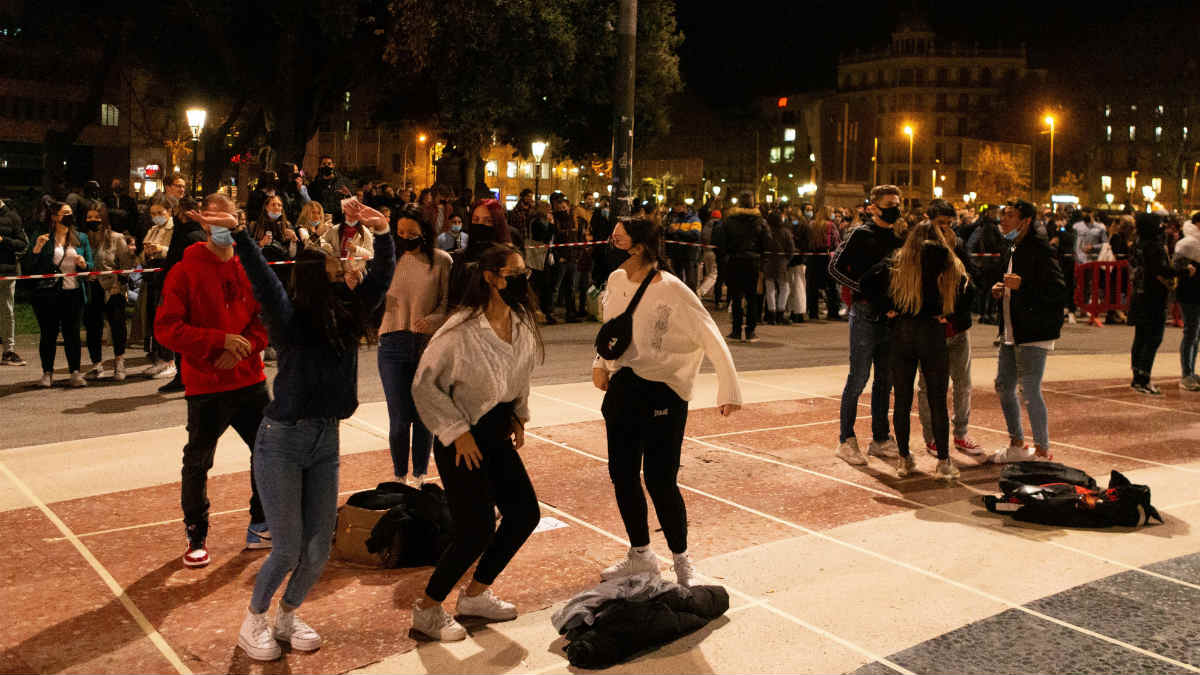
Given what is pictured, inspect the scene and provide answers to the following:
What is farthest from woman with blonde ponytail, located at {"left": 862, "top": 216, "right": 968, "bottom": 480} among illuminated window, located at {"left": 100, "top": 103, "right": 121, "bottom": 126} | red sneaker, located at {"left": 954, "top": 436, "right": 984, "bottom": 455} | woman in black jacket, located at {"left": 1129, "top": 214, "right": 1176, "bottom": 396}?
illuminated window, located at {"left": 100, "top": 103, "right": 121, "bottom": 126}

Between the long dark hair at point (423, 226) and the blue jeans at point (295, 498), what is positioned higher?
the long dark hair at point (423, 226)

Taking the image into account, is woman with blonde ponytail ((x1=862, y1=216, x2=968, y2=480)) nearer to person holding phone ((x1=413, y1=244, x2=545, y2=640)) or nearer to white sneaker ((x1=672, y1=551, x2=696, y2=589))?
white sneaker ((x1=672, y1=551, x2=696, y2=589))

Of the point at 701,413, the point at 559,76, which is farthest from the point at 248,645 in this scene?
the point at 559,76

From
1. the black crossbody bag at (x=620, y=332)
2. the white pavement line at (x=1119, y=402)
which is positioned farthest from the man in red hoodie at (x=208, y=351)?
the white pavement line at (x=1119, y=402)

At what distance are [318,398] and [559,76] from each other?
19.1 m

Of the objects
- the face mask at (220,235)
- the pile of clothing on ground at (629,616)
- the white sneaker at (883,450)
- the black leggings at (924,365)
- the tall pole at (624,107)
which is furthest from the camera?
the tall pole at (624,107)

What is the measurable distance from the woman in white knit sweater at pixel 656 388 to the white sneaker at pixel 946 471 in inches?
123

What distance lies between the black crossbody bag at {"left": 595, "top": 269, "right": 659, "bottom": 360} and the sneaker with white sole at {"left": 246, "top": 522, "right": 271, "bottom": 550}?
212cm

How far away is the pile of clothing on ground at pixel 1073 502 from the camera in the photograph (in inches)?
275

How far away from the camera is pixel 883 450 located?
874cm

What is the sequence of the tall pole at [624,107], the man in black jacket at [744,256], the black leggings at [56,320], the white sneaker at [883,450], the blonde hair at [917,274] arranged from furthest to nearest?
the man in black jacket at [744,256], the tall pole at [624,107], the black leggings at [56,320], the white sneaker at [883,450], the blonde hair at [917,274]

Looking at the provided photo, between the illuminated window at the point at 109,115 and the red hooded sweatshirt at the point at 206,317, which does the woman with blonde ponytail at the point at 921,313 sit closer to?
the red hooded sweatshirt at the point at 206,317

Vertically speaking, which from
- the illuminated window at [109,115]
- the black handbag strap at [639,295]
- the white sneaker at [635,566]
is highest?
the illuminated window at [109,115]

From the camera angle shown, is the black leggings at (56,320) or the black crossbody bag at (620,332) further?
the black leggings at (56,320)
